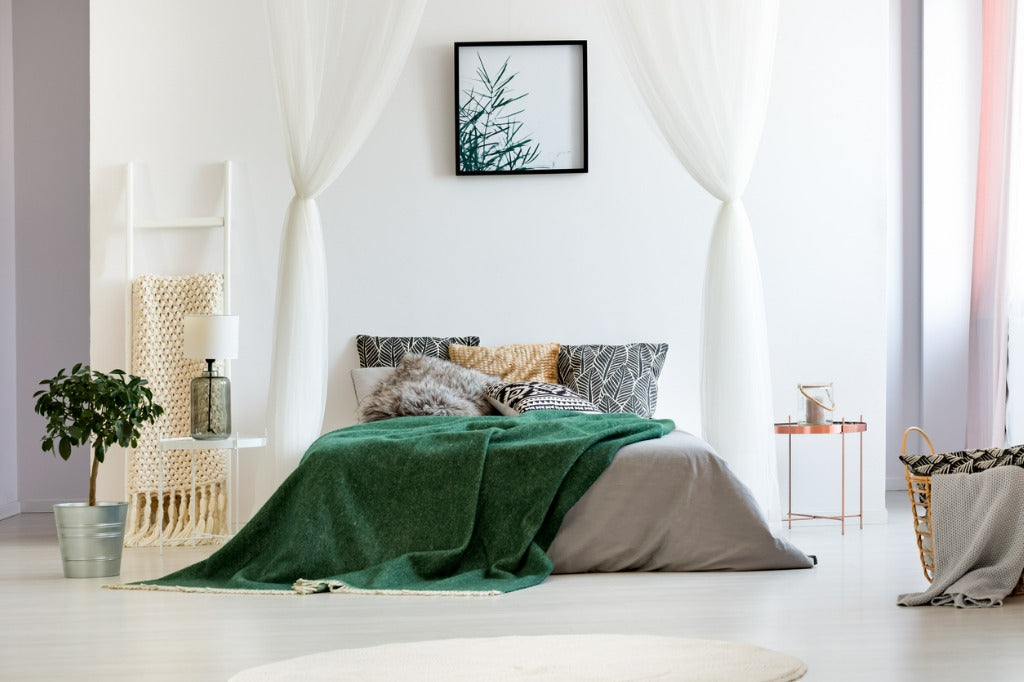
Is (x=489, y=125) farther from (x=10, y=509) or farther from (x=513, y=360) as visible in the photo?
(x=10, y=509)

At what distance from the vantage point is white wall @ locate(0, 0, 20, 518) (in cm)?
634

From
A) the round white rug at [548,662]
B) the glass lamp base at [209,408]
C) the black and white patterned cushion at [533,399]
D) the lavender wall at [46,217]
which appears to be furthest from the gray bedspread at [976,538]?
the lavender wall at [46,217]

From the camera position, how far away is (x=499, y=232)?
5719 millimetres

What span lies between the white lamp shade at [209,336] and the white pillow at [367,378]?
0.64 meters

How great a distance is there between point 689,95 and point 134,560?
9.38 ft

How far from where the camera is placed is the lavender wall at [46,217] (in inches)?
256

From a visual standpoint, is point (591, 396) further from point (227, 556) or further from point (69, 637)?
point (69, 637)

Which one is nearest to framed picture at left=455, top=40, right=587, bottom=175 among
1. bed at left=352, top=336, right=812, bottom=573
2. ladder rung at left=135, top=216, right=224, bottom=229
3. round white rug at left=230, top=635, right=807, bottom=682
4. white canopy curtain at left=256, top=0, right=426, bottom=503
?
white canopy curtain at left=256, top=0, right=426, bottom=503

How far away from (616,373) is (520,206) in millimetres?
984

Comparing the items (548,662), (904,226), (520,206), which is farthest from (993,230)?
(548,662)

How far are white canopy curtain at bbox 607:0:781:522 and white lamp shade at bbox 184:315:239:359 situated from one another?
1.97 m

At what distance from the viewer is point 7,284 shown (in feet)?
21.0

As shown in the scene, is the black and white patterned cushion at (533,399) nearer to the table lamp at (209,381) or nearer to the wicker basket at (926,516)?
the table lamp at (209,381)

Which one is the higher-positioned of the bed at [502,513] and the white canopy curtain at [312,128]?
the white canopy curtain at [312,128]
